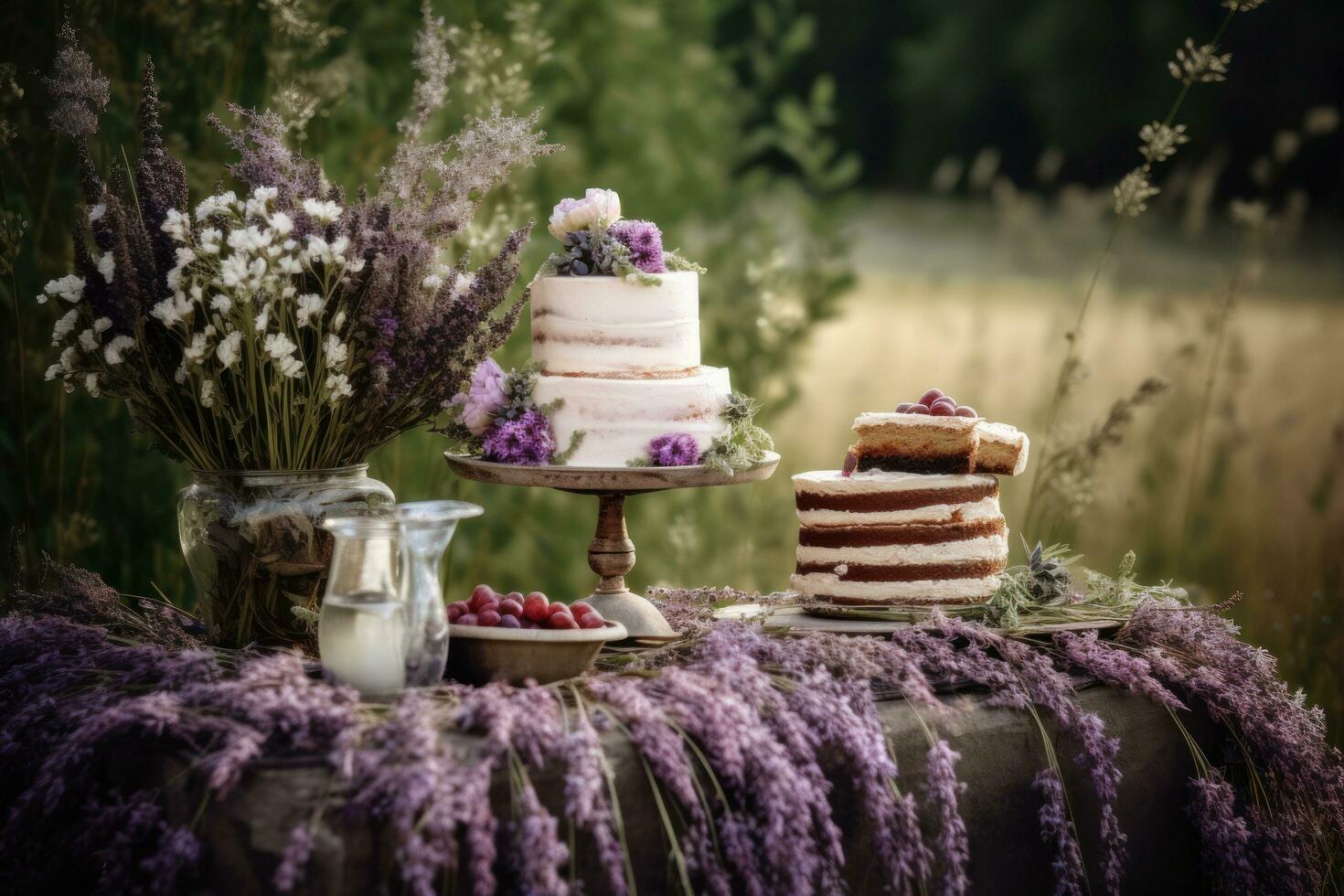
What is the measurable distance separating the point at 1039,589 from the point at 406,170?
1.67 meters

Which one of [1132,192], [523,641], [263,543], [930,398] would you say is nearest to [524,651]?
[523,641]

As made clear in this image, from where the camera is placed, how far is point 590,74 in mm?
5293

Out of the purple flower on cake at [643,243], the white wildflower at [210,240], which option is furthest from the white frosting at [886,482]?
the white wildflower at [210,240]

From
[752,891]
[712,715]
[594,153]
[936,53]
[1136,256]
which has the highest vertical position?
[936,53]

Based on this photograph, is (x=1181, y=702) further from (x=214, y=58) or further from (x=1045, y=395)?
(x=214, y=58)

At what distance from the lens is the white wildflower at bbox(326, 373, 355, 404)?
2.62 m

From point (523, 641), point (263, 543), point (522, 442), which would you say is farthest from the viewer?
point (522, 442)

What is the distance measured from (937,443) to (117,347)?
1677mm

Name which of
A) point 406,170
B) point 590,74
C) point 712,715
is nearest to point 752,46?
point 590,74

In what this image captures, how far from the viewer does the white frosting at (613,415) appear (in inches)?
119

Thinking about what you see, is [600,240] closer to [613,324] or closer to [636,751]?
[613,324]

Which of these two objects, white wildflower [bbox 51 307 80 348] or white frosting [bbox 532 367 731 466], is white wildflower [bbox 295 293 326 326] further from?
white frosting [bbox 532 367 731 466]

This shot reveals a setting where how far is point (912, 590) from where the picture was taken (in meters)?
3.11

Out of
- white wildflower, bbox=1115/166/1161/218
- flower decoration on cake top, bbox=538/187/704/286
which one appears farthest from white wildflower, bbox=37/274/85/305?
white wildflower, bbox=1115/166/1161/218
